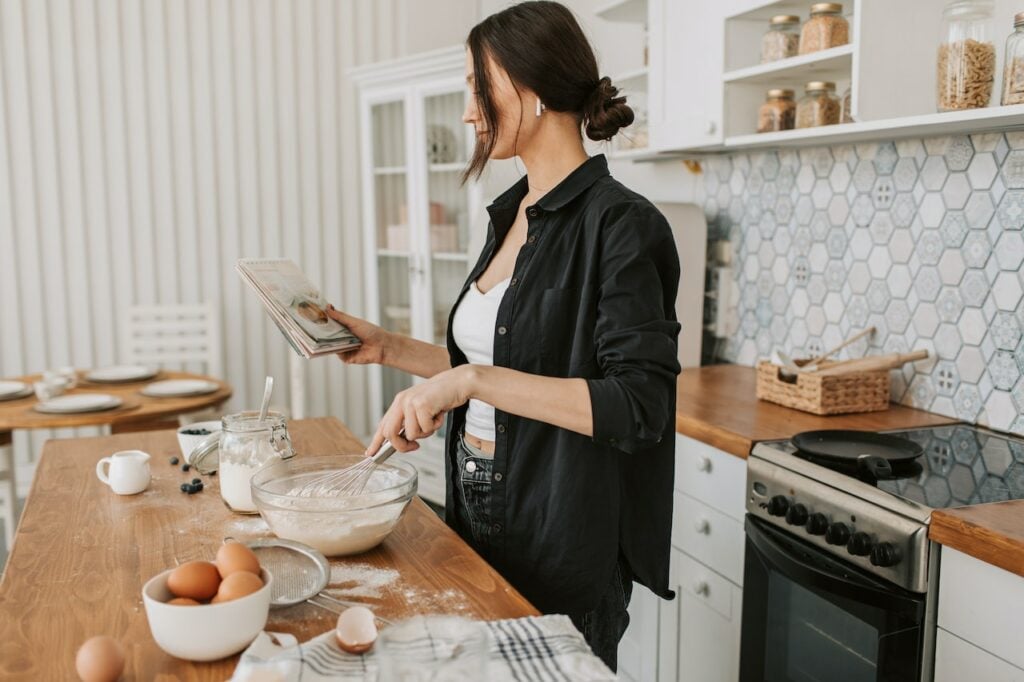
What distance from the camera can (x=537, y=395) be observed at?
1.30 m

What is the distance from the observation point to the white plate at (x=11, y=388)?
3.29m

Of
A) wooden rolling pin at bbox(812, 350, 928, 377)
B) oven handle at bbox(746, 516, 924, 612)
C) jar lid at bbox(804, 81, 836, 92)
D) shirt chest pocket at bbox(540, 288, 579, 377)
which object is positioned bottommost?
oven handle at bbox(746, 516, 924, 612)

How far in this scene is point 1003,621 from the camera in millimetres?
1449

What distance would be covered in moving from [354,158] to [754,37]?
114 inches

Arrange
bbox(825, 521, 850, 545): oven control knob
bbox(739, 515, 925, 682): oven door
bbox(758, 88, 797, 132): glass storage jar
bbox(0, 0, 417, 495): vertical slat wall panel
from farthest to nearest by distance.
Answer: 1. bbox(0, 0, 417, 495): vertical slat wall panel
2. bbox(758, 88, 797, 132): glass storage jar
3. bbox(825, 521, 850, 545): oven control knob
4. bbox(739, 515, 925, 682): oven door

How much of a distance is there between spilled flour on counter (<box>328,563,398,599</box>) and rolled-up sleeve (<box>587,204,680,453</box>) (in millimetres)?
352

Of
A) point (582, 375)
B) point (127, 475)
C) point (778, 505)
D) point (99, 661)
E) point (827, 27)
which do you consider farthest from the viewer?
point (827, 27)

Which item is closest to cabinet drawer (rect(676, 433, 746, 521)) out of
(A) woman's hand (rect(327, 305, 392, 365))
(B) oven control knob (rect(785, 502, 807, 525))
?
(B) oven control knob (rect(785, 502, 807, 525))

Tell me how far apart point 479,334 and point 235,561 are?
62cm

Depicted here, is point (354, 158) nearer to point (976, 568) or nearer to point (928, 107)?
point (928, 107)

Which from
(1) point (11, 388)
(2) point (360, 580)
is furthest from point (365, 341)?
(1) point (11, 388)

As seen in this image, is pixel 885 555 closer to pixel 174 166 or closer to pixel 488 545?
pixel 488 545

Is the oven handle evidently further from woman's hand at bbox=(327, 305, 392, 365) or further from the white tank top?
woman's hand at bbox=(327, 305, 392, 365)

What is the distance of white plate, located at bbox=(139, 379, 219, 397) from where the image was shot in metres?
3.37
